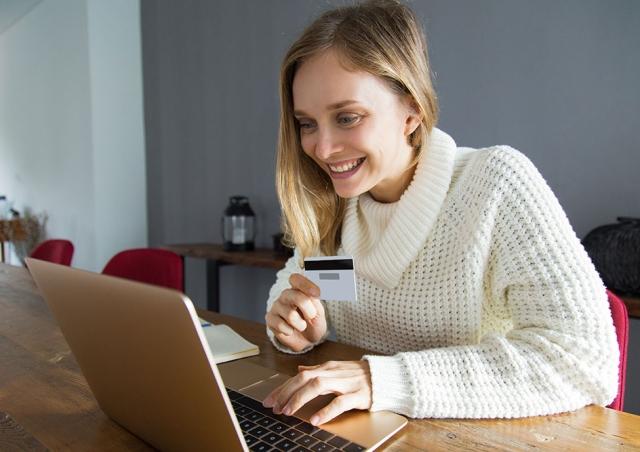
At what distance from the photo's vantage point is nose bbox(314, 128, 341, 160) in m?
0.89

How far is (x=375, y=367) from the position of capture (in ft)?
2.19

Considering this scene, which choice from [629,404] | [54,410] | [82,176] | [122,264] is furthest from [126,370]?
[82,176]

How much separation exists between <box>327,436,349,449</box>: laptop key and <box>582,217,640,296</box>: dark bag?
1229 millimetres

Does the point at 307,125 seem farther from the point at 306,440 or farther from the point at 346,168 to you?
the point at 306,440

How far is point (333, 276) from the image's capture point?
2.39ft

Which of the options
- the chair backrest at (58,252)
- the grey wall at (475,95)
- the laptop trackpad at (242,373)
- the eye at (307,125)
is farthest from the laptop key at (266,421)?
the chair backrest at (58,252)

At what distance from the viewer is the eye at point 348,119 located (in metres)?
0.88

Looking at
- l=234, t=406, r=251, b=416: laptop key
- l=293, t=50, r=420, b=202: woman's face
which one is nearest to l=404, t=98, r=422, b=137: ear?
l=293, t=50, r=420, b=202: woman's face

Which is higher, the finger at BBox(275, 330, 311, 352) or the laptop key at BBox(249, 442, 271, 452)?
the laptop key at BBox(249, 442, 271, 452)

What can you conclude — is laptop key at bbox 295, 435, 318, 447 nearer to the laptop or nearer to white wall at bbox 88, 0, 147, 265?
the laptop

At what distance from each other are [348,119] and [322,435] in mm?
561

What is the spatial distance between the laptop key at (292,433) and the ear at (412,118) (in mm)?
640

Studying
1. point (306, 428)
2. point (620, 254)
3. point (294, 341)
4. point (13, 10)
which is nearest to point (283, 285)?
point (294, 341)

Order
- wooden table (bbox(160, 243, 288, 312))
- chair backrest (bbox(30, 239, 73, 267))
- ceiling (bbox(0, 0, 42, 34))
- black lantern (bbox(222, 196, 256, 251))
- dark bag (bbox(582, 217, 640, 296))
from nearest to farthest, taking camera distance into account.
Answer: dark bag (bbox(582, 217, 640, 296)) → chair backrest (bbox(30, 239, 73, 267)) → wooden table (bbox(160, 243, 288, 312)) → black lantern (bbox(222, 196, 256, 251)) → ceiling (bbox(0, 0, 42, 34))
